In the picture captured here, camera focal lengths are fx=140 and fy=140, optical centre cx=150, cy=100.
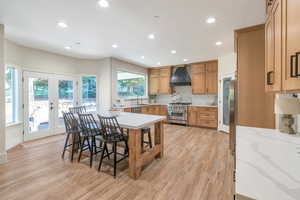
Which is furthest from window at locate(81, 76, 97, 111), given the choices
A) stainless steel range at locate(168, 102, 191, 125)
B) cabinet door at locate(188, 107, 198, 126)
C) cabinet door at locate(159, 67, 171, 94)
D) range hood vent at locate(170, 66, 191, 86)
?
cabinet door at locate(188, 107, 198, 126)

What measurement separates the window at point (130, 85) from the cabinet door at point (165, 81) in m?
0.87

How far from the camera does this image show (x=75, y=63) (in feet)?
16.7

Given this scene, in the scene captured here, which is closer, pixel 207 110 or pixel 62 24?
pixel 62 24

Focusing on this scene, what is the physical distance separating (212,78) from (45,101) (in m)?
5.93

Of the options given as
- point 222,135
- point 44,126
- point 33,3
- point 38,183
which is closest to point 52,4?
point 33,3

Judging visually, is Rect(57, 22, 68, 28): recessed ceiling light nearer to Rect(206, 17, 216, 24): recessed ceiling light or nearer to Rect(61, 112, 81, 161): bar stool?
Rect(61, 112, 81, 161): bar stool

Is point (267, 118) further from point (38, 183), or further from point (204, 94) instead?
point (38, 183)

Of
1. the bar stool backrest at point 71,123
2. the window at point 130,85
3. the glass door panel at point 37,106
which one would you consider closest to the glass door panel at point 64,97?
the glass door panel at point 37,106

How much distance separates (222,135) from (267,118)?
208 cm

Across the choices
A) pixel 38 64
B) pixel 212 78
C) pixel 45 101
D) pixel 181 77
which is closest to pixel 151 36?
pixel 181 77

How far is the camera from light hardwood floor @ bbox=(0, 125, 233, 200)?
1.91 m

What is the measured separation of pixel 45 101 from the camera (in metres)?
4.42

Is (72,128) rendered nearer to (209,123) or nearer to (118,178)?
(118,178)

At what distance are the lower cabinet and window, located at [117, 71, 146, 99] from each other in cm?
250
